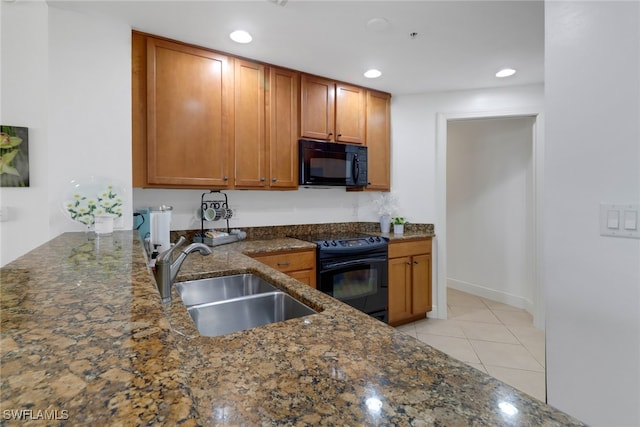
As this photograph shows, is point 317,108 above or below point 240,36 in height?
below

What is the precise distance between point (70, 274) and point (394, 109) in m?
3.16

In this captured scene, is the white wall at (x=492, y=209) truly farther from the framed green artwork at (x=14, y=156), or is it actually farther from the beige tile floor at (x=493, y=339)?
the framed green artwork at (x=14, y=156)

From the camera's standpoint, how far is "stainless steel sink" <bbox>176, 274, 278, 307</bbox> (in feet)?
4.28

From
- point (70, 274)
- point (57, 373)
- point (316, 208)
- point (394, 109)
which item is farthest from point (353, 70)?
point (57, 373)

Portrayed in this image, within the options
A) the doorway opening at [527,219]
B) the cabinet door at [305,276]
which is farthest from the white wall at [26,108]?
the doorway opening at [527,219]

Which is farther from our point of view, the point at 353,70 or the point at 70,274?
the point at 353,70

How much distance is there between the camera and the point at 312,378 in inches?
20.9

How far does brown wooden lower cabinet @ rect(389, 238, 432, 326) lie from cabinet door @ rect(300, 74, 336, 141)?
125cm

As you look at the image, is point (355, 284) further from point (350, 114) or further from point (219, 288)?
point (350, 114)

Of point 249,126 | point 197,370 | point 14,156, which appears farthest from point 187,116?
point 197,370

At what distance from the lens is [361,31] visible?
2000mm

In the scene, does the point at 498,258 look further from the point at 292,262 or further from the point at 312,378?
the point at 312,378

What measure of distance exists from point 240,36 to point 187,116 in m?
0.68

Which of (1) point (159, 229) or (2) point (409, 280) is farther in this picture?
(2) point (409, 280)
